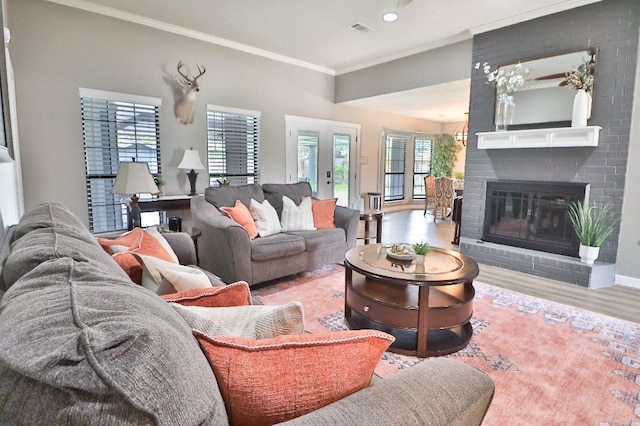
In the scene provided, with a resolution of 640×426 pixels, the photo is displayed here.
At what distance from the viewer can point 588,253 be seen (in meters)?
3.64

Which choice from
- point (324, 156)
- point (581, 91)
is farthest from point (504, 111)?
point (324, 156)

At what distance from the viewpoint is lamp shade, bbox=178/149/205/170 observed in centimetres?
486

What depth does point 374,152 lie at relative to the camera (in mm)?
8086

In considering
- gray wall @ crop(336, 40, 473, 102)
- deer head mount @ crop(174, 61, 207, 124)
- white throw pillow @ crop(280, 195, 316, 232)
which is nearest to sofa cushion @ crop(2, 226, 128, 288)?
white throw pillow @ crop(280, 195, 316, 232)

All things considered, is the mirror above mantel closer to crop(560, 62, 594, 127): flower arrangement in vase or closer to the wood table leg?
crop(560, 62, 594, 127): flower arrangement in vase

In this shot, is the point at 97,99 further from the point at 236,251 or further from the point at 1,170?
the point at 236,251

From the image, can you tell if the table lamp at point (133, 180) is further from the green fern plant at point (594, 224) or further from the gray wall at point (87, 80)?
the green fern plant at point (594, 224)

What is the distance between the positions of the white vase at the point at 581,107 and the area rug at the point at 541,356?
1.90 m

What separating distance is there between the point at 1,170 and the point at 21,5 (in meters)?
2.84

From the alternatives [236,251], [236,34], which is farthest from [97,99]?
[236,251]

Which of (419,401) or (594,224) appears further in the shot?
(594,224)

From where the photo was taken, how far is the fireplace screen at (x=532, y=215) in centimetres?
395

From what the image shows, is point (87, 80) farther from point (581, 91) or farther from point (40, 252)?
point (581, 91)

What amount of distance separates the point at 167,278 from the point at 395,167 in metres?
8.30
